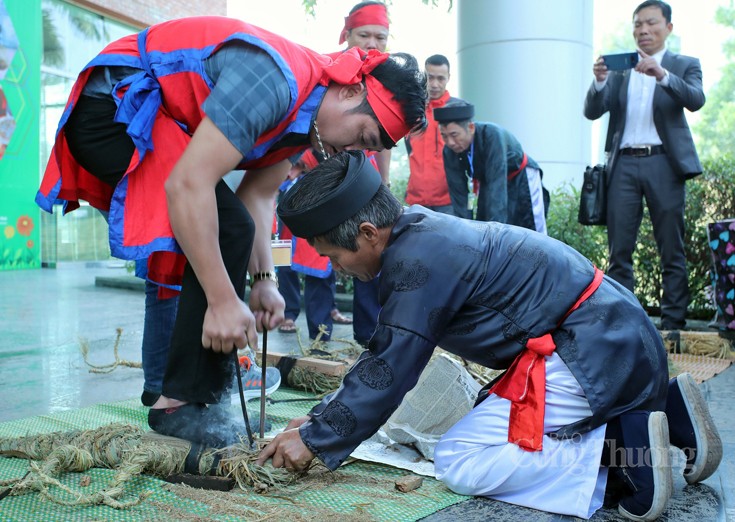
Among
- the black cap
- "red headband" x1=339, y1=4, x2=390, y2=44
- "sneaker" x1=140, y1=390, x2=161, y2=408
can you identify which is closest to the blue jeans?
"sneaker" x1=140, y1=390, x2=161, y2=408

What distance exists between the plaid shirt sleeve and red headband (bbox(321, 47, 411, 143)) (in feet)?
0.71

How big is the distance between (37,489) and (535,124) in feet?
23.9

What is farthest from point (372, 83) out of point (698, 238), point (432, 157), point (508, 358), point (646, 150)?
point (698, 238)

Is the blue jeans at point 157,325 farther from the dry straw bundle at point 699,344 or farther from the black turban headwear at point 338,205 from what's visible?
the dry straw bundle at point 699,344

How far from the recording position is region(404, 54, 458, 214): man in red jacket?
531 centimetres

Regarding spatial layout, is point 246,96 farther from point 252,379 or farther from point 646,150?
point 646,150

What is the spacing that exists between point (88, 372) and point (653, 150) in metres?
3.68

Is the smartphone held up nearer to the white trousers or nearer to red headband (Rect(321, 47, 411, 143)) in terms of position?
red headband (Rect(321, 47, 411, 143))

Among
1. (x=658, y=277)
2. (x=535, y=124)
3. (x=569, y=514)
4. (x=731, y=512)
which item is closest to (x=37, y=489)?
(x=569, y=514)

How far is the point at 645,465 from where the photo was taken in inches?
72.3

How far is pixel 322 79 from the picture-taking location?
212cm

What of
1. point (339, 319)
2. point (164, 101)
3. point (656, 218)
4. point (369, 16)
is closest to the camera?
point (164, 101)

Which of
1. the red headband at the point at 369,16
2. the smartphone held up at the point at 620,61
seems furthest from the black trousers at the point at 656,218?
the red headband at the point at 369,16

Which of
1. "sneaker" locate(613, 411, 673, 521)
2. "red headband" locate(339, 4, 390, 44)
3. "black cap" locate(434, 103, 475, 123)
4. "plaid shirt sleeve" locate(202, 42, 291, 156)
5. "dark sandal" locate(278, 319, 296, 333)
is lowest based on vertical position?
"dark sandal" locate(278, 319, 296, 333)
